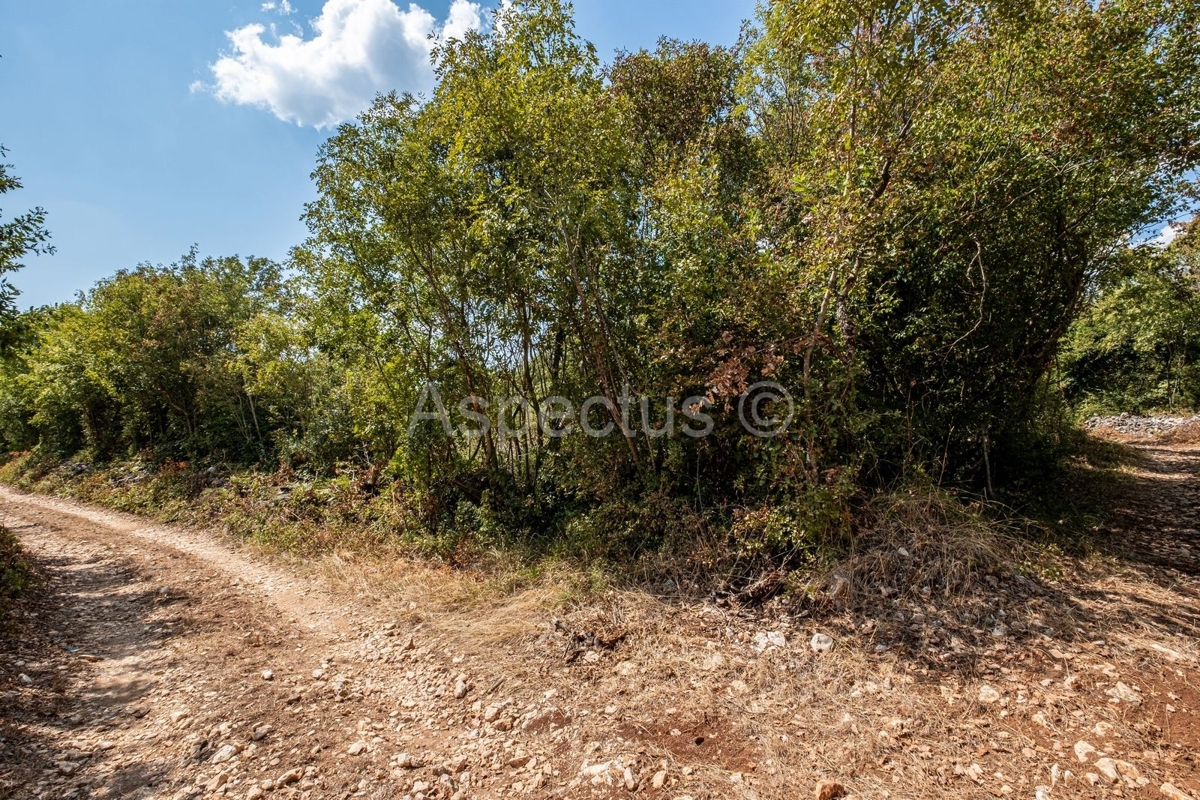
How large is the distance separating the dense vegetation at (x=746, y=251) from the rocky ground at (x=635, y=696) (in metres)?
1.14

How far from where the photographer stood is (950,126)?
4543 mm

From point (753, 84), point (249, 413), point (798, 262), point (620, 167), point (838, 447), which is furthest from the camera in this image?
point (249, 413)

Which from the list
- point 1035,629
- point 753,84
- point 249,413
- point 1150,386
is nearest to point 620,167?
point 753,84

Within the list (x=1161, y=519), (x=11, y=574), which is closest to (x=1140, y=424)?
(x=1161, y=519)

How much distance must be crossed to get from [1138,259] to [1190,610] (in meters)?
4.19

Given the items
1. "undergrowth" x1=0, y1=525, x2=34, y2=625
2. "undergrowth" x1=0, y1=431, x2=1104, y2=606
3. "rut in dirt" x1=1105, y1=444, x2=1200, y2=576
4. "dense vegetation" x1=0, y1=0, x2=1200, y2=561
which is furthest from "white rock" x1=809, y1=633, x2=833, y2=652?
"undergrowth" x1=0, y1=525, x2=34, y2=625

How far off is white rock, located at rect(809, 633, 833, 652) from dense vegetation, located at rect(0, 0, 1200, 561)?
840 millimetres

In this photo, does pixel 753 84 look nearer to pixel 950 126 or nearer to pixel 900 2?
pixel 950 126

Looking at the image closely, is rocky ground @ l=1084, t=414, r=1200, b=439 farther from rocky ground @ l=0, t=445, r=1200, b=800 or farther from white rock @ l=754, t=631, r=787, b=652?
white rock @ l=754, t=631, r=787, b=652

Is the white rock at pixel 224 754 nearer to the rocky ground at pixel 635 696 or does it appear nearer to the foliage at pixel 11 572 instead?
the rocky ground at pixel 635 696

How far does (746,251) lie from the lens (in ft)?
16.4

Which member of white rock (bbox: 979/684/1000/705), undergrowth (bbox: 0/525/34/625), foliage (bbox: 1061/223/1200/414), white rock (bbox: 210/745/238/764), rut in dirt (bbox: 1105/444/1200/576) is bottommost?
white rock (bbox: 210/745/238/764)

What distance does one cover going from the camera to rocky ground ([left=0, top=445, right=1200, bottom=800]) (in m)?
2.72

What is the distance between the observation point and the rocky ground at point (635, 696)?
272 cm
